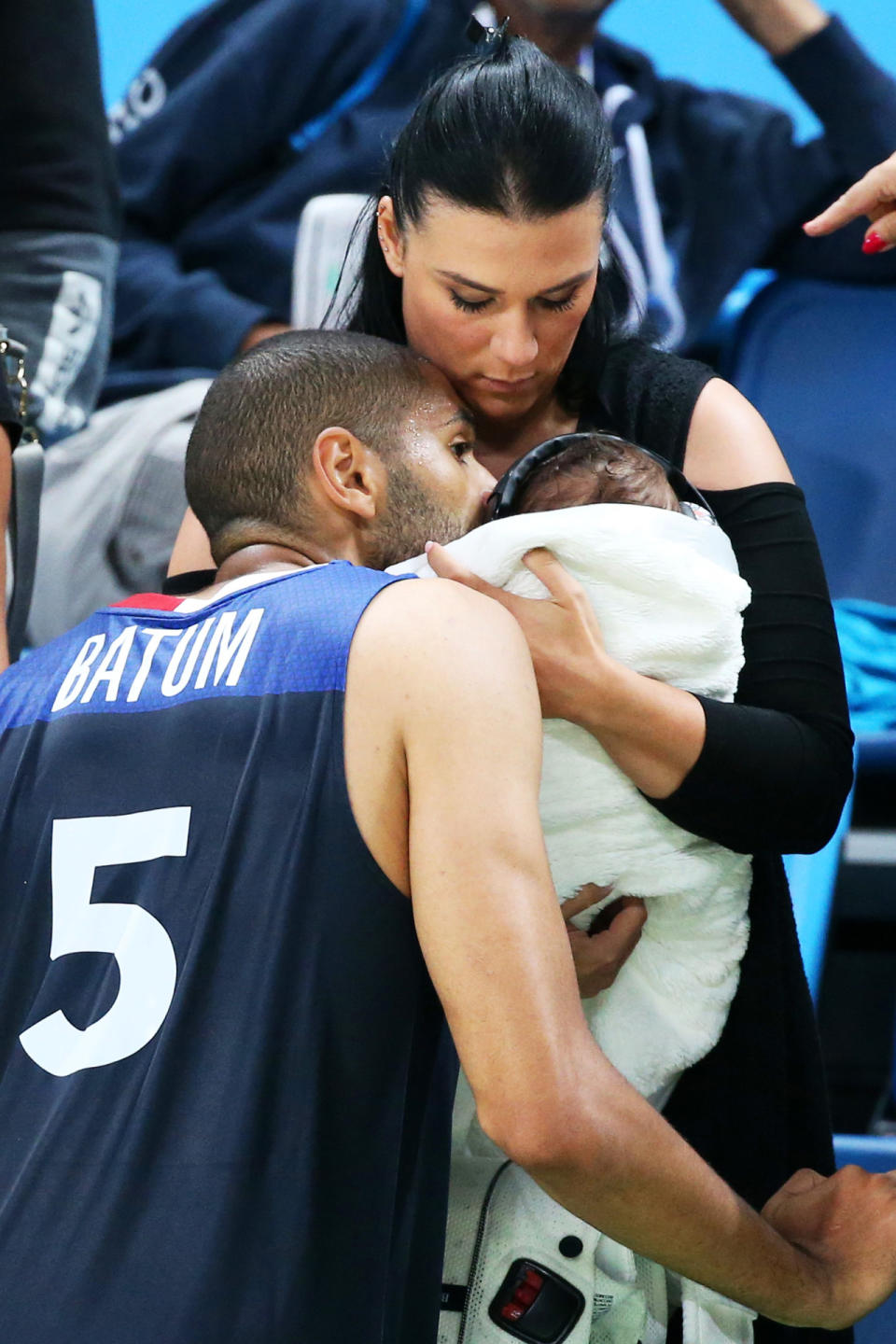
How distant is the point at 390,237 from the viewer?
1.51 metres

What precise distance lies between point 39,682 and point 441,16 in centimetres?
245

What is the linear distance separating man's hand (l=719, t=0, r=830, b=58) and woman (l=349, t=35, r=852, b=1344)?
165 centimetres

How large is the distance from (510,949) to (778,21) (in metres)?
2.40

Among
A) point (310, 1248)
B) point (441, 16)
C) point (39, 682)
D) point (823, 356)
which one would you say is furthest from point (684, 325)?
point (310, 1248)

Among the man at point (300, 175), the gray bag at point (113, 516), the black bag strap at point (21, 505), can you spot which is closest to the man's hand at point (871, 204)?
the black bag strap at point (21, 505)

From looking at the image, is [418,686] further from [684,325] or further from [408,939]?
[684,325]

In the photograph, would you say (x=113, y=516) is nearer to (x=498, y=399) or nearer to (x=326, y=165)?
(x=326, y=165)

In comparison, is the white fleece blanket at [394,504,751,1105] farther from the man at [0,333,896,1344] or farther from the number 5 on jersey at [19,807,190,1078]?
the number 5 on jersey at [19,807,190,1078]

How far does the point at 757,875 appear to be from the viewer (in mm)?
1396

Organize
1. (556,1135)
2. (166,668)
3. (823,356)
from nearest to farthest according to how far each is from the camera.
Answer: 1. (556,1135)
2. (166,668)
3. (823,356)

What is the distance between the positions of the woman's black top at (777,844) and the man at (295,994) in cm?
20

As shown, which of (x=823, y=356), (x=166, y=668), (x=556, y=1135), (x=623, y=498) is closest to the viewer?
(x=556, y=1135)

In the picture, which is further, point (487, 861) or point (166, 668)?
point (166, 668)

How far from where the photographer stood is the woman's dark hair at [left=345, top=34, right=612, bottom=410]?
1.36 meters
